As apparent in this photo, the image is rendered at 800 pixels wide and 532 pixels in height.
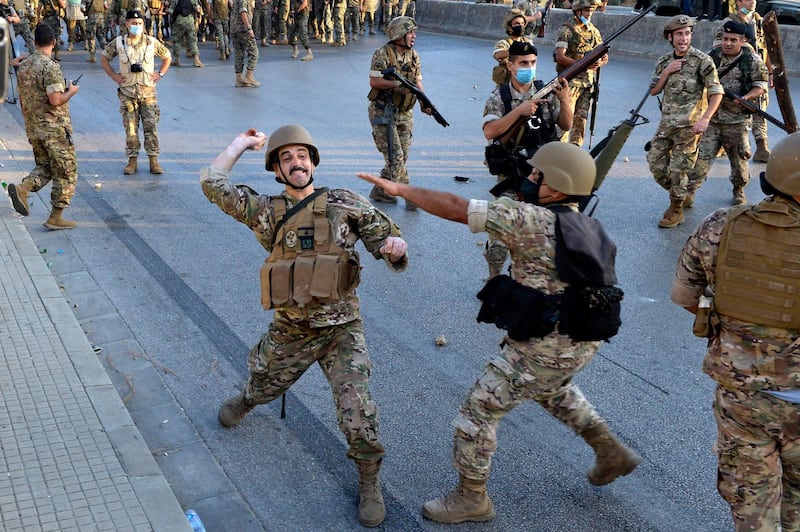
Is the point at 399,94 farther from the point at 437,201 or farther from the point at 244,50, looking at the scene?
the point at 244,50

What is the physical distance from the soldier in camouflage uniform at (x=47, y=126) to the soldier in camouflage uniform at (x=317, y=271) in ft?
14.3

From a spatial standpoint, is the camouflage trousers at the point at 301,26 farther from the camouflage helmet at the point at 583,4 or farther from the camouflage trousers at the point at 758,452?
the camouflage trousers at the point at 758,452

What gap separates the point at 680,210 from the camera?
28.3 ft

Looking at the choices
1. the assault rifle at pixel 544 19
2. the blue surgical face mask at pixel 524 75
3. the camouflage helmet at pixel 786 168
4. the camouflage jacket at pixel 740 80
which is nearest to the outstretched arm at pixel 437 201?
the camouflage helmet at pixel 786 168

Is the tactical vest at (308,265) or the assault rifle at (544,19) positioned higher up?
the tactical vest at (308,265)

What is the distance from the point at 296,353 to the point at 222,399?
3.69 ft

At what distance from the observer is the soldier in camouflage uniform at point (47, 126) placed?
8055 mm

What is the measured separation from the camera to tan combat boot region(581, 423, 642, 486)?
169 inches

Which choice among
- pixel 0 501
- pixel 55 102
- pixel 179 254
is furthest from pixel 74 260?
pixel 0 501

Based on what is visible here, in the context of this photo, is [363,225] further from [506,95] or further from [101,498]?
[506,95]

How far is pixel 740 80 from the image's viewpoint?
9180 millimetres

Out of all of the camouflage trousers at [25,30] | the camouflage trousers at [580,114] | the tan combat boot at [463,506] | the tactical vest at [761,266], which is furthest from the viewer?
the camouflage trousers at [25,30]

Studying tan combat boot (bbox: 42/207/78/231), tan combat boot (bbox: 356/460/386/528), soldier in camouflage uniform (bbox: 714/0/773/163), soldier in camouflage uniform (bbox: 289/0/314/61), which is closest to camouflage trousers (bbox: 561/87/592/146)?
soldier in camouflage uniform (bbox: 714/0/773/163)

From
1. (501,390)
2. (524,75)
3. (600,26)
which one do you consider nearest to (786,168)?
(501,390)
